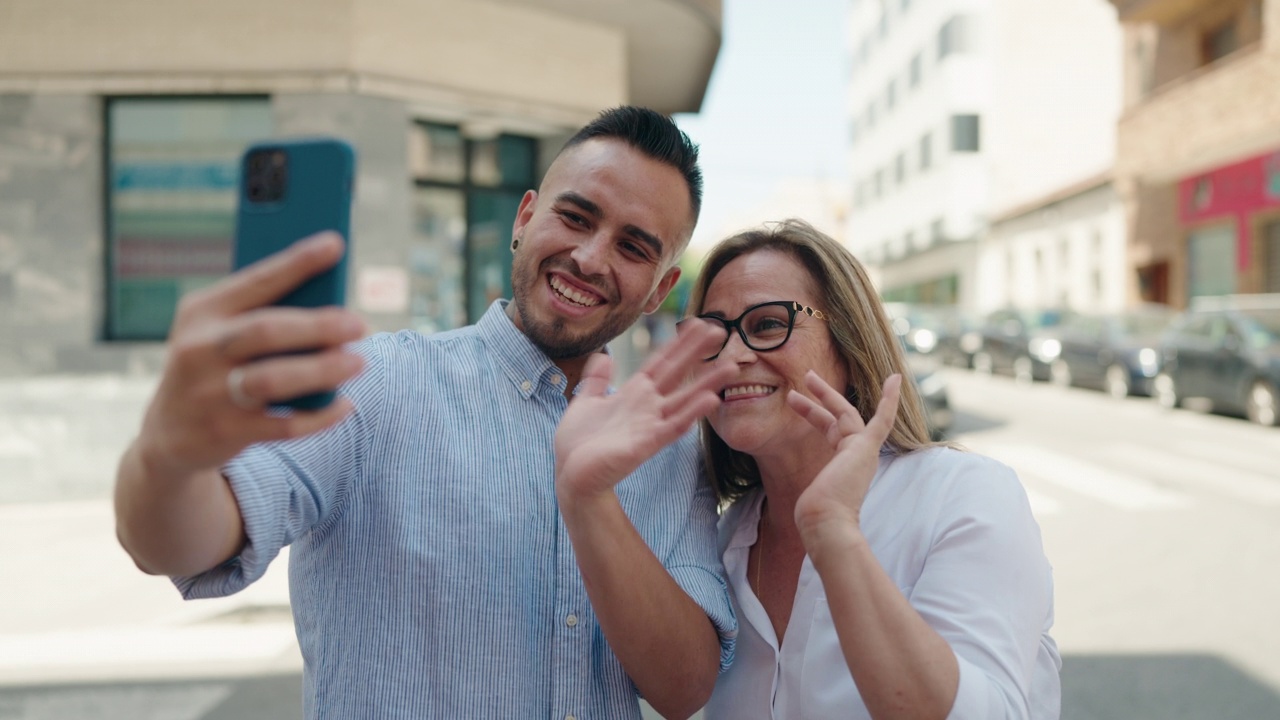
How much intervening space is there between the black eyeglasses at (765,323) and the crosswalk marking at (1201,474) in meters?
8.19

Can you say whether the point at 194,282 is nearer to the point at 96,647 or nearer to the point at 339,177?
the point at 96,647

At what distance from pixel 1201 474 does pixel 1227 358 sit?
434 cm

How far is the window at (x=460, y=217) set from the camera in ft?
34.1

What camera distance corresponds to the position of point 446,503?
182cm

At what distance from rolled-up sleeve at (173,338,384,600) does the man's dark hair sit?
29.4 inches

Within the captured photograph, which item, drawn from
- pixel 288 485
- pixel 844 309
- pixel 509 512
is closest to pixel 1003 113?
pixel 844 309

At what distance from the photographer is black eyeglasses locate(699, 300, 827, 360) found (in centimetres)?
229

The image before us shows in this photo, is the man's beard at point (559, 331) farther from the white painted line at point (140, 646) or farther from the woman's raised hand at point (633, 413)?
the white painted line at point (140, 646)

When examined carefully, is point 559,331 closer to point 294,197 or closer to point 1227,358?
point 294,197

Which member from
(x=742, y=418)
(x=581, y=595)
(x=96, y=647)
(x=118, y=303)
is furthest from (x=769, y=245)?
(x=118, y=303)

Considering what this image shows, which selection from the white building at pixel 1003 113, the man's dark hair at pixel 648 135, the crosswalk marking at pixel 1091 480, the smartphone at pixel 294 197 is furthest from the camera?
the white building at pixel 1003 113

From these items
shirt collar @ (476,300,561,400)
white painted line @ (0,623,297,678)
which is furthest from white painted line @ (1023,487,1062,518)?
shirt collar @ (476,300,561,400)

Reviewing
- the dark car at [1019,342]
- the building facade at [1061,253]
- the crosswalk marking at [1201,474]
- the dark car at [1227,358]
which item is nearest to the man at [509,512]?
the crosswalk marking at [1201,474]

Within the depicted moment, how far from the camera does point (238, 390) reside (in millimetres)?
982
